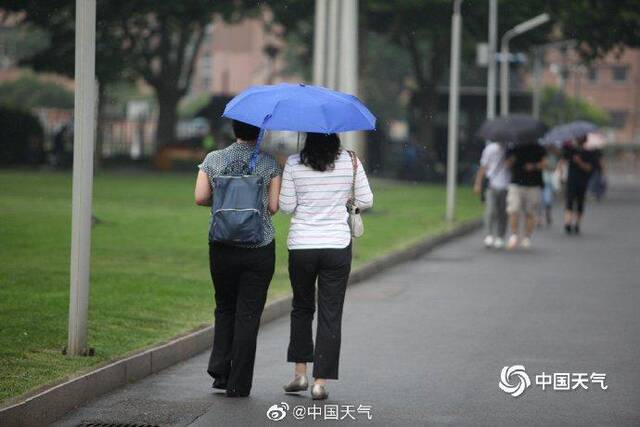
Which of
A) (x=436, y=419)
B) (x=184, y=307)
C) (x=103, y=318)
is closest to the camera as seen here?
(x=436, y=419)

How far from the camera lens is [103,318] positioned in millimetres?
11141

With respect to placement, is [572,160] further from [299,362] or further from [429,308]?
[299,362]

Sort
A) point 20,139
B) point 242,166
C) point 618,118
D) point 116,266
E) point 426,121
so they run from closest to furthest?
point 242,166 < point 116,266 < point 20,139 < point 426,121 < point 618,118

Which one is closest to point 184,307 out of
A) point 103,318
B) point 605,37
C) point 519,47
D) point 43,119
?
point 103,318

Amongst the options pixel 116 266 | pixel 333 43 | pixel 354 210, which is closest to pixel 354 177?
pixel 354 210

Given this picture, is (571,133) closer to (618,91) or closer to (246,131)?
(246,131)

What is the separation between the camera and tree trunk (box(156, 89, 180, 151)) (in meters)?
51.7

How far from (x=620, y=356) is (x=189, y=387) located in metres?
3.26

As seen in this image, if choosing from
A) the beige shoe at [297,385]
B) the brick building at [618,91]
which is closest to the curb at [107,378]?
the beige shoe at [297,385]

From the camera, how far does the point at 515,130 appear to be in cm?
2077

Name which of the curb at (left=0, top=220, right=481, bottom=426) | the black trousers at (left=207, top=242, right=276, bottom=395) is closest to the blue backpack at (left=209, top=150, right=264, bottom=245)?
the black trousers at (left=207, top=242, right=276, bottom=395)

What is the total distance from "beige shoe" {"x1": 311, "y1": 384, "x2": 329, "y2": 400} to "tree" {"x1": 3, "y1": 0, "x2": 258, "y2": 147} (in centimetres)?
3217

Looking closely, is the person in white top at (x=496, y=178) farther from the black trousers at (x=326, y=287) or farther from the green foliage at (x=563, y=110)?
the green foliage at (x=563, y=110)

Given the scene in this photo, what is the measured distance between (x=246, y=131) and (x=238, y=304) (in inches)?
39.0
